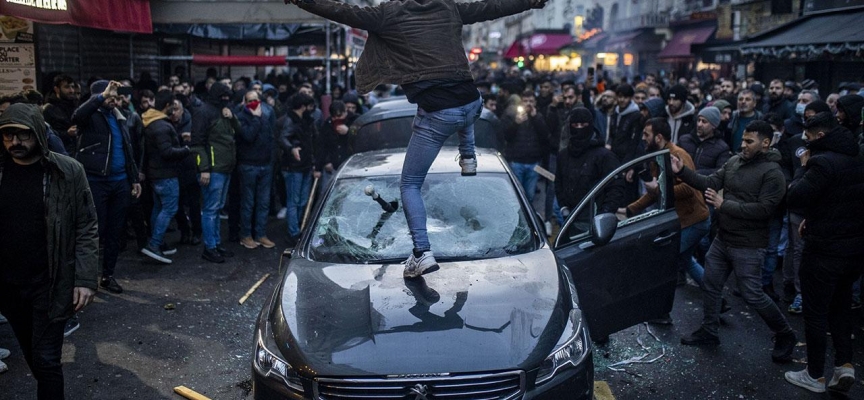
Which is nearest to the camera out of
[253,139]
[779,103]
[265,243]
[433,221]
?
[433,221]

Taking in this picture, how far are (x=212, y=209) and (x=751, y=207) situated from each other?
581 centimetres

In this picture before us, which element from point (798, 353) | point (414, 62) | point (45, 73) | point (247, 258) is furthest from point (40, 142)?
point (45, 73)

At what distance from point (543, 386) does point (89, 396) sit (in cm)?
321

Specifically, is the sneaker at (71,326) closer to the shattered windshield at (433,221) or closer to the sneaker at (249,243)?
the shattered windshield at (433,221)

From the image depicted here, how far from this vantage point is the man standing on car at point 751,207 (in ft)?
18.0

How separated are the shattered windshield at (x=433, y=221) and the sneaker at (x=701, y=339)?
2130 mm

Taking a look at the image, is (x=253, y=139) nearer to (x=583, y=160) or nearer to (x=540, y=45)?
(x=583, y=160)

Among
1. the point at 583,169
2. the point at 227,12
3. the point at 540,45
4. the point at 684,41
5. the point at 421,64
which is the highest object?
the point at 540,45

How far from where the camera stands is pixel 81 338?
6.12 meters

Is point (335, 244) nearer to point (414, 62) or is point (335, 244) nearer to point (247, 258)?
point (414, 62)

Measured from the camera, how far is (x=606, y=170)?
23.8ft

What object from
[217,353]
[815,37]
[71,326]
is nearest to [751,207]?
[217,353]

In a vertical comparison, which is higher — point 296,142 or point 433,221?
point 296,142

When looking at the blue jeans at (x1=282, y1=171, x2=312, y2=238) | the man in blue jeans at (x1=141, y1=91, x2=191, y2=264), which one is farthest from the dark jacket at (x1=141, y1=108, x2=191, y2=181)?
the blue jeans at (x1=282, y1=171, x2=312, y2=238)
